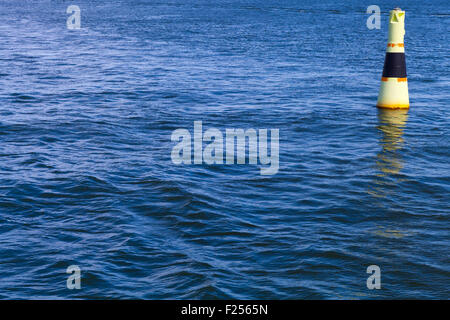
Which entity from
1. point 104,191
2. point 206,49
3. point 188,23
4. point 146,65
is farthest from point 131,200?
point 188,23

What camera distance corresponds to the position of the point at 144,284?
6262 mm

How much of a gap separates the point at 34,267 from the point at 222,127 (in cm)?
664

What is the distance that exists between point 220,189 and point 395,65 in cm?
516

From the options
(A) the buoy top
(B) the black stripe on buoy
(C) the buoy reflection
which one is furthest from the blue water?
(A) the buoy top

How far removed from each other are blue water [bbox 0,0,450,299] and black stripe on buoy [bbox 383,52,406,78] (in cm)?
87

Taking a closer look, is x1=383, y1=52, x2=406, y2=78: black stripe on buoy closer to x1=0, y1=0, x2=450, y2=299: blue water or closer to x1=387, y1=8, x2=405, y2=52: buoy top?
x1=387, y1=8, x2=405, y2=52: buoy top

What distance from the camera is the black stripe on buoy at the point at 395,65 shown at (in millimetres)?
12773

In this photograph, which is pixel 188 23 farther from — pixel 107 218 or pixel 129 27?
pixel 107 218

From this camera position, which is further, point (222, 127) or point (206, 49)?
point (206, 49)

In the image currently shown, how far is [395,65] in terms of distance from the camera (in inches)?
504

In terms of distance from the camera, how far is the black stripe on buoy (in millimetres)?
12773

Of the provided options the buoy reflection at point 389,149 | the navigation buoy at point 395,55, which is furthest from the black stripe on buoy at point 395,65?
the buoy reflection at point 389,149

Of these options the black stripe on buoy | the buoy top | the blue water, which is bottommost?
the blue water

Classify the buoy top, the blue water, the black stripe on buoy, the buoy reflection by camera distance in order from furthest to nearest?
the black stripe on buoy → the buoy top → the buoy reflection → the blue water
